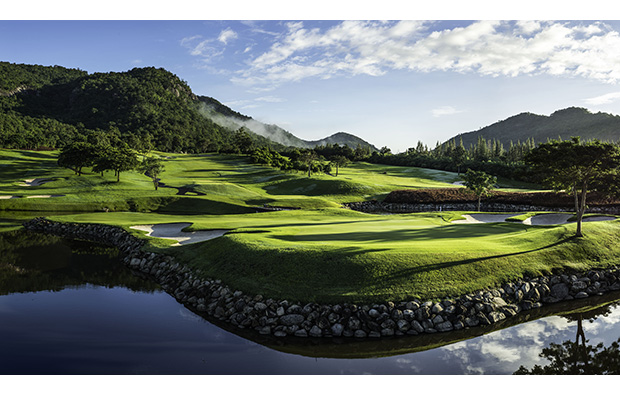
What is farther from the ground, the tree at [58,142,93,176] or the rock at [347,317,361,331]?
the tree at [58,142,93,176]

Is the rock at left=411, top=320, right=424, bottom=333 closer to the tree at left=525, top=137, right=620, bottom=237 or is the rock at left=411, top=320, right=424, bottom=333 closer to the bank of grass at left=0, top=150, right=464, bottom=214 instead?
the tree at left=525, top=137, right=620, bottom=237

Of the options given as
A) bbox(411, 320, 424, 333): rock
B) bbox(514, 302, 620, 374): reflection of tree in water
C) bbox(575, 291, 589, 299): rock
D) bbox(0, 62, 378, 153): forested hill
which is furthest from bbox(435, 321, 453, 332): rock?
bbox(0, 62, 378, 153): forested hill

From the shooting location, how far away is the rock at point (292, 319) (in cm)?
1420

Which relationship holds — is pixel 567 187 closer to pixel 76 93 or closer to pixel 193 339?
pixel 193 339

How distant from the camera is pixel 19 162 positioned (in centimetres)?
7750

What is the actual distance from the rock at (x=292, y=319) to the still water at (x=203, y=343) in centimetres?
83

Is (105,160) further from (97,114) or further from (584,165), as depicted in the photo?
(97,114)

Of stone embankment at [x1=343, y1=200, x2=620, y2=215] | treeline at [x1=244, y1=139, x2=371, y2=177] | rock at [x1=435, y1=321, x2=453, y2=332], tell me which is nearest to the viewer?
rock at [x1=435, y1=321, x2=453, y2=332]

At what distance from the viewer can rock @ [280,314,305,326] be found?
46.6ft

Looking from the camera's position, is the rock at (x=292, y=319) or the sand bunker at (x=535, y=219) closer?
the rock at (x=292, y=319)

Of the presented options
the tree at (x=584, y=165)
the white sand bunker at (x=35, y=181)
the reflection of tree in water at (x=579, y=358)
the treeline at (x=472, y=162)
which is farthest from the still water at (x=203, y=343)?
the treeline at (x=472, y=162)

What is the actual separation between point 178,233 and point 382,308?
2083 centimetres

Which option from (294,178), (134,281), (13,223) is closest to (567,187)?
(134,281)

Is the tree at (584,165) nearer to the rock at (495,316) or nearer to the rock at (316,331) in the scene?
the rock at (495,316)
